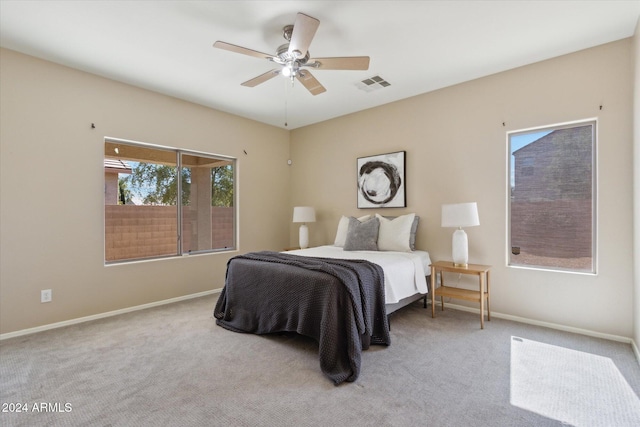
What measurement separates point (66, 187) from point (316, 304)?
9.61 ft

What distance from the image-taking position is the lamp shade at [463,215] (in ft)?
10.5

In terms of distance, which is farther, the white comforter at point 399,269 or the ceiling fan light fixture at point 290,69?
the white comforter at point 399,269

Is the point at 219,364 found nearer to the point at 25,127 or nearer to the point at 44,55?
the point at 25,127

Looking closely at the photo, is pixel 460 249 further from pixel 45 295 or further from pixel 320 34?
pixel 45 295

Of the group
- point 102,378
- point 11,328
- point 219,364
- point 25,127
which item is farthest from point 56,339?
point 25,127

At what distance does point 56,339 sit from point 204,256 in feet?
6.16

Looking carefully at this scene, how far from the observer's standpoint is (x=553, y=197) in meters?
→ 3.13

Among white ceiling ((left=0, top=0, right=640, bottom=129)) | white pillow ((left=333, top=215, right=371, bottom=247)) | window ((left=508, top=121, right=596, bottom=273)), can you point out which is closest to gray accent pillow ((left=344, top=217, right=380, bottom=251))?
white pillow ((left=333, top=215, right=371, bottom=247))

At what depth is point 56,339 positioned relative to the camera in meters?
2.84

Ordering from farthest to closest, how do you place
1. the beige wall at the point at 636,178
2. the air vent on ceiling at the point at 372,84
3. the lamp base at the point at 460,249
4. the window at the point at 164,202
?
the window at the point at 164,202 → the air vent on ceiling at the point at 372,84 → the lamp base at the point at 460,249 → the beige wall at the point at 636,178

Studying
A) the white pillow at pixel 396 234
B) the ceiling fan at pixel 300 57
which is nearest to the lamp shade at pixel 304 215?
the white pillow at pixel 396 234

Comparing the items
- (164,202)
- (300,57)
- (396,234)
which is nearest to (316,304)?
(396,234)

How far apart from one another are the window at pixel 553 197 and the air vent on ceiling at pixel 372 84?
156 cm

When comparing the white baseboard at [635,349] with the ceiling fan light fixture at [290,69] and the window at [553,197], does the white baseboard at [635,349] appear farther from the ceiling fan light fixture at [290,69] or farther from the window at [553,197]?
the ceiling fan light fixture at [290,69]
